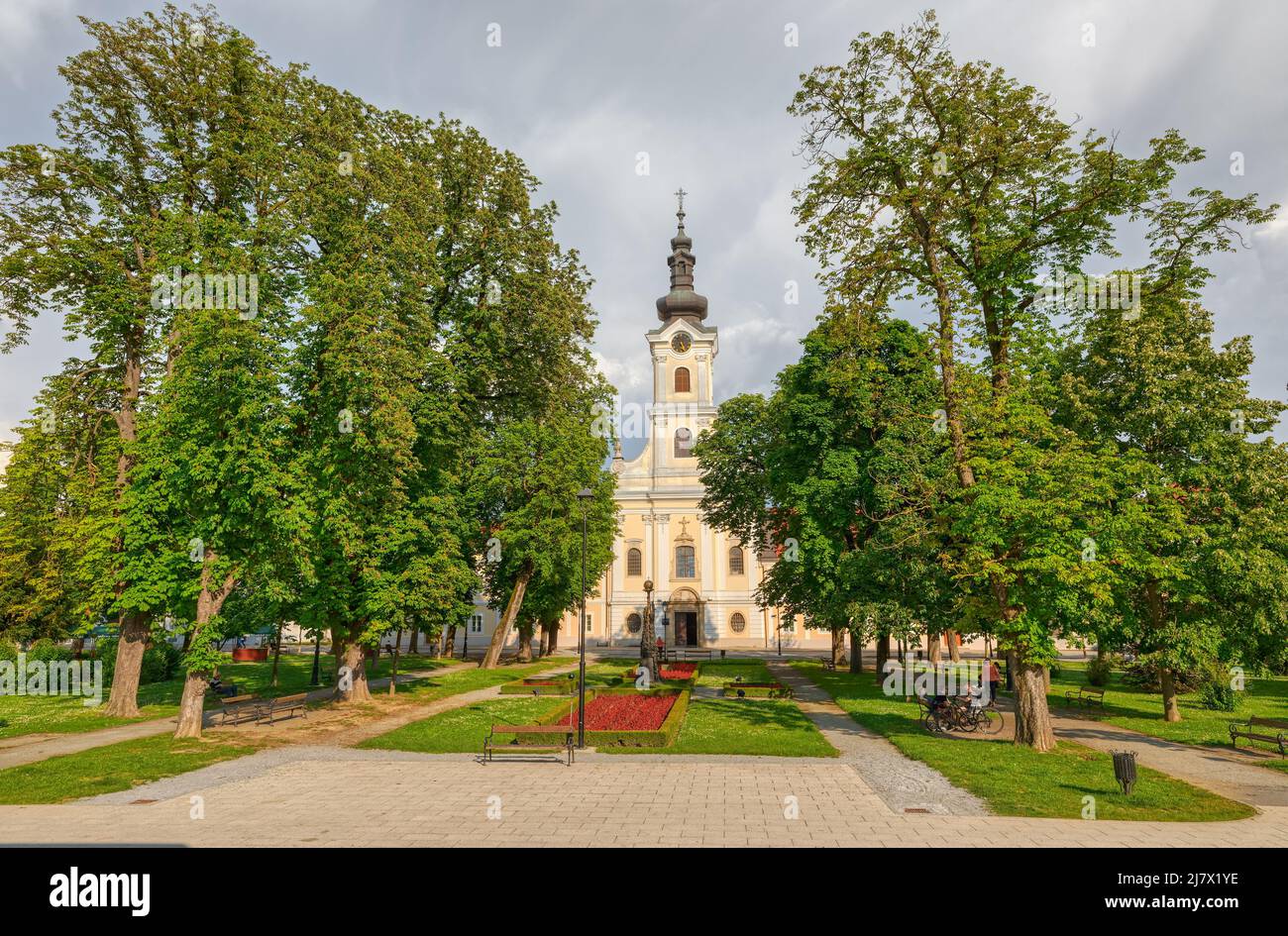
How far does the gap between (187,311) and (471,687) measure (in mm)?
16763

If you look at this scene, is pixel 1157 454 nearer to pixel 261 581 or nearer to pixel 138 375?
pixel 261 581

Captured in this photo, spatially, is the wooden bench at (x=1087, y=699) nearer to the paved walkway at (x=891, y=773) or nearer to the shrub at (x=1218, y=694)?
the shrub at (x=1218, y=694)

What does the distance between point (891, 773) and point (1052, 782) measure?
2679mm

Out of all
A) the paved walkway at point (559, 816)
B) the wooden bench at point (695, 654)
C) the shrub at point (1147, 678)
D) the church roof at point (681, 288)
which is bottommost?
the wooden bench at point (695, 654)

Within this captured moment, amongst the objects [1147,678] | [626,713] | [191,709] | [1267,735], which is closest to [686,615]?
[1147,678]

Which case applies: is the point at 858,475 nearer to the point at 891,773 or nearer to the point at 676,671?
the point at 891,773

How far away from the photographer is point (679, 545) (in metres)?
55.0

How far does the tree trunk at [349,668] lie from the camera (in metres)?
22.0

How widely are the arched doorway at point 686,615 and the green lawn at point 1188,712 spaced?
26576mm

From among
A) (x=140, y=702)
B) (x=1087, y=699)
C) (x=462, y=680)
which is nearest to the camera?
(x=1087, y=699)

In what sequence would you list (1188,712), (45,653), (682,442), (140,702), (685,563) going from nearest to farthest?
(1188,712) < (140,702) < (45,653) < (685,563) < (682,442)

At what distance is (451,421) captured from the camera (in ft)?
78.7

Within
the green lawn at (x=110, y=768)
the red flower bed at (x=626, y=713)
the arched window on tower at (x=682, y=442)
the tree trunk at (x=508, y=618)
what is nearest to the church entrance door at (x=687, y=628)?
the arched window on tower at (x=682, y=442)
